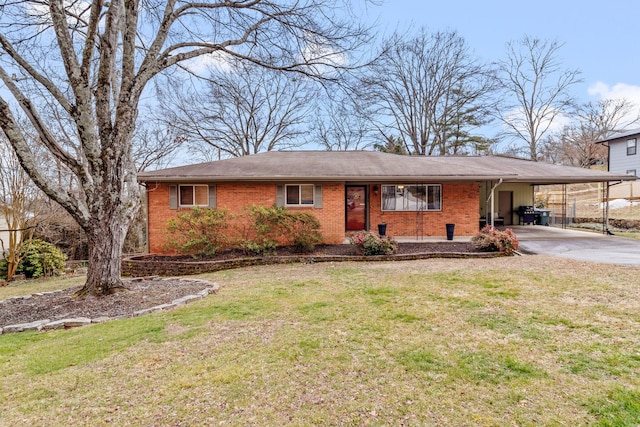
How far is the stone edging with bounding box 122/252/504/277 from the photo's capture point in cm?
925

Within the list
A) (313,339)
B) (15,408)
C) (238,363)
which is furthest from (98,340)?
(313,339)

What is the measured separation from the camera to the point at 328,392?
2.74 meters

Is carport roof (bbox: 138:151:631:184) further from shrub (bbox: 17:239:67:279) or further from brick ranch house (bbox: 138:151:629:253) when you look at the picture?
shrub (bbox: 17:239:67:279)

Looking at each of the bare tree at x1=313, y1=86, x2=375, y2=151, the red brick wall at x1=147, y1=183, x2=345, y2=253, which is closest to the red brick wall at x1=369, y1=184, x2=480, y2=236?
the red brick wall at x1=147, y1=183, x2=345, y2=253

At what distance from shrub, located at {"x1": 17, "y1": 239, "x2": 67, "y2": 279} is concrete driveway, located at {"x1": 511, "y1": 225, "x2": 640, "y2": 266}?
16.3 meters

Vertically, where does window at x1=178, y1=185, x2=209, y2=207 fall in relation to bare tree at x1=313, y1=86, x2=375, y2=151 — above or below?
below

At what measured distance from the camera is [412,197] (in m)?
12.6

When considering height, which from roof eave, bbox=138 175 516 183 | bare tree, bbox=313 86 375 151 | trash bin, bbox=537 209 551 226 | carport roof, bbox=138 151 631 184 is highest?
bare tree, bbox=313 86 375 151

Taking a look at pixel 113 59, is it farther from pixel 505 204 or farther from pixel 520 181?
pixel 505 204

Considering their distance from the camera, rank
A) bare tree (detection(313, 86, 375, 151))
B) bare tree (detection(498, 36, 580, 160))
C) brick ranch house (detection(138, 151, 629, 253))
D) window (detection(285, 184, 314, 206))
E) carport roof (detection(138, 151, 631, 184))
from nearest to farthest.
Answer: carport roof (detection(138, 151, 631, 184)) → brick ranch house (detection(138, 151, 629, 253)) → window (detection(285, 184, 314, 206)) → bare tree (detection(313, 86, 375, 151)) → bare tree (detection(498, 36, 580, 160))

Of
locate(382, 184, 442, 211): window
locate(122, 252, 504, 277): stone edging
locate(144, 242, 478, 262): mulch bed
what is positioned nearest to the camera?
locate(122, 252, 504, 277): stone edging

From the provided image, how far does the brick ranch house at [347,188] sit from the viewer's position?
10.9 m

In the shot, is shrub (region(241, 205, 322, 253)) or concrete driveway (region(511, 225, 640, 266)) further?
shrub (region(241, 205, 322, 253))

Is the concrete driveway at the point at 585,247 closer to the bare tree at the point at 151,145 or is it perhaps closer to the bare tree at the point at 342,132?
the bare tree at the point at 342,132
